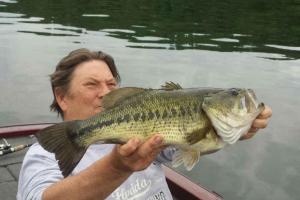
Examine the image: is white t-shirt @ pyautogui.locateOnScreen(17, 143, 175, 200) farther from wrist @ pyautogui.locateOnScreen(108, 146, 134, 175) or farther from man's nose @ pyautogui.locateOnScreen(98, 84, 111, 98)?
wrist @ pyautogui.locateOnScreen(108, 146, 134, 175)

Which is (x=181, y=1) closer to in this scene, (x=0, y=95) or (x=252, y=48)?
(x=252, y=48)

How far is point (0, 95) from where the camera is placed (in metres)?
16.6

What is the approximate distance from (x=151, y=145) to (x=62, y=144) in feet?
2.20

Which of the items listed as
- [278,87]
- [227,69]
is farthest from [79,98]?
[227,69]

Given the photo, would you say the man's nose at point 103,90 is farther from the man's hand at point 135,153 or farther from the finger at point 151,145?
the finger at point 151,145

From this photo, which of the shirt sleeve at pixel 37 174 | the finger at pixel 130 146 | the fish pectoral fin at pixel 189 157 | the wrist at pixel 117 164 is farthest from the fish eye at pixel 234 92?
the shirt sleeve at pixel 37 174

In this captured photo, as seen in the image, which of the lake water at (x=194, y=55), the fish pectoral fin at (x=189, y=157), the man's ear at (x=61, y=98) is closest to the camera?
the fish pectoral fin at (x=189, y=157)

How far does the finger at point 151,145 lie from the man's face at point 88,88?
113 cm

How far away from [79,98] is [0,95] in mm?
12704

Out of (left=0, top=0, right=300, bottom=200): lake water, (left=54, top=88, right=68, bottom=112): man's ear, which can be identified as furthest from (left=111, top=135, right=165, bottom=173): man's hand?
(left=0, top=0, right=300, bottom=200): lake water

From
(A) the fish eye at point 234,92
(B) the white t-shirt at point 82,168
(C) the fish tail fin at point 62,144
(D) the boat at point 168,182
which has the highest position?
(A) the fish eye at point 234,92

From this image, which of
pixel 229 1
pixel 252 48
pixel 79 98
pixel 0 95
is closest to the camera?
pixel 79 98

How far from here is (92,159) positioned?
4.43 meters

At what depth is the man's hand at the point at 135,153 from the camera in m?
3.48
